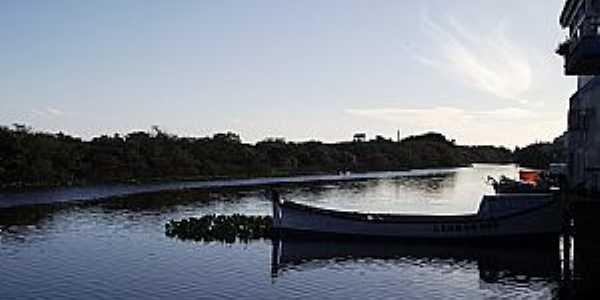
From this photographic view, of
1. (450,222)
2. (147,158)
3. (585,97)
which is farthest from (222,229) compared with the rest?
(147,158)

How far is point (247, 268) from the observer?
1532 inches

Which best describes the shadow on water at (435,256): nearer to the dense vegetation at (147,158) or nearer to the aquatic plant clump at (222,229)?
the aquatic plant clump at (222,229)

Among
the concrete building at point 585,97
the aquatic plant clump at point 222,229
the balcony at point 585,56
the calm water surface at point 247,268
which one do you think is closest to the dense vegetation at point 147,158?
the calm water surface at point 247,268

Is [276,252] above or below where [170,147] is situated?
below

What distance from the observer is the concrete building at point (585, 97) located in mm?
27009

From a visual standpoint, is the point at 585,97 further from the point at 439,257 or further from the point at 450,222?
the point at 439,257

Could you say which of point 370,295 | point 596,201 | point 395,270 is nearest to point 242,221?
point 395,270

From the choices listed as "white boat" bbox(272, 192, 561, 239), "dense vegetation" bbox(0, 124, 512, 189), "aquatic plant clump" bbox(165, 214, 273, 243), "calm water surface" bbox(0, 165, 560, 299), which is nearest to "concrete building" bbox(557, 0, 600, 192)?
"white boat" bbox(272, 192, 561, 239)

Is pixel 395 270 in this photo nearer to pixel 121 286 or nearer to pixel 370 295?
pixel 370 295

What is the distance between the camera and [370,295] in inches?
1276

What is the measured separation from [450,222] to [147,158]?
307 ft

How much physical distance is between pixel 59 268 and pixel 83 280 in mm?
3725

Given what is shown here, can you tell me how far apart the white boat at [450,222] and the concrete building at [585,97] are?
261 cm

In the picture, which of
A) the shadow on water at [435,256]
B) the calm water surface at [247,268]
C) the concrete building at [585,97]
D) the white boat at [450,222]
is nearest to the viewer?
the concrete building at [585,97]
